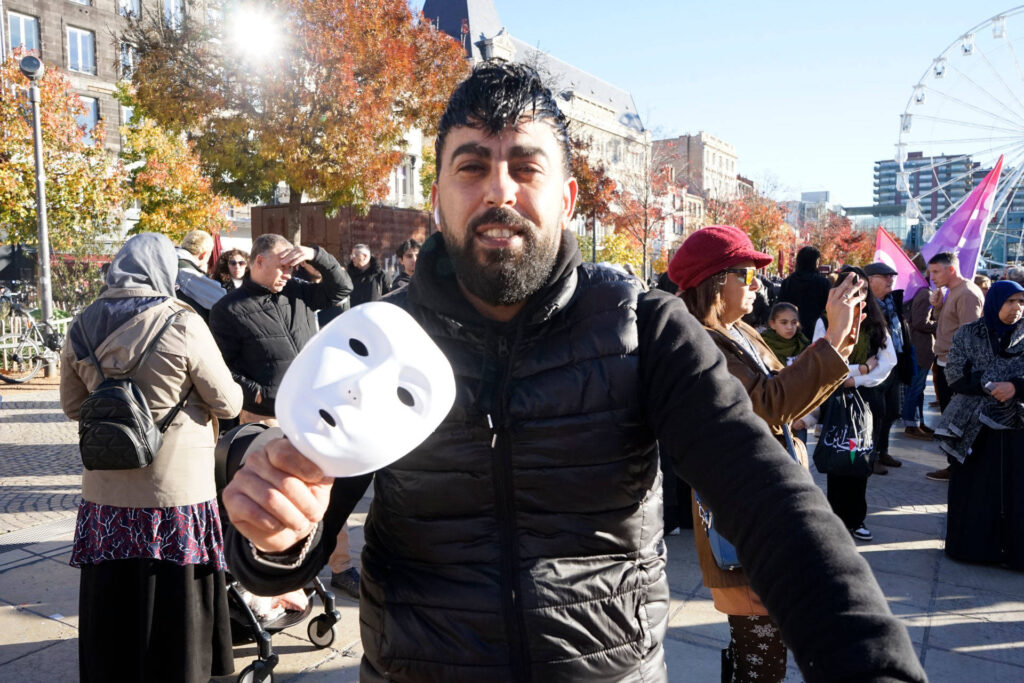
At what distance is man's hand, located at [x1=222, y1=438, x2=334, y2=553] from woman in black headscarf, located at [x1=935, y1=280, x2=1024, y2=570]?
526 cm

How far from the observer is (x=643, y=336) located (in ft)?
4.86

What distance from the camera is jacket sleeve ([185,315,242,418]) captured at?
3.20m

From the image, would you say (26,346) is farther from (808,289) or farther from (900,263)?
(900,263)

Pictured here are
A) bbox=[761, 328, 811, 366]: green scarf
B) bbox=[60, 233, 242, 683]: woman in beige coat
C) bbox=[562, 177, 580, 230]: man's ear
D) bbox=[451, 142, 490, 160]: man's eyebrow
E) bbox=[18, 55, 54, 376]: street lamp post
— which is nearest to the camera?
bbox=[451, 142, 490, 160]: man's eyebrow

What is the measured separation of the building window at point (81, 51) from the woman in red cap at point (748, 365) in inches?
1554

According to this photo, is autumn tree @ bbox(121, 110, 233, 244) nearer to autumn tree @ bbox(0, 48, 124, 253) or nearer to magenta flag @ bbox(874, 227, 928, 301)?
autumn tree @ bbox(0, 48, 124, 253)

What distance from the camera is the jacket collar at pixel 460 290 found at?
1507mm

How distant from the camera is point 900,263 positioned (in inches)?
367

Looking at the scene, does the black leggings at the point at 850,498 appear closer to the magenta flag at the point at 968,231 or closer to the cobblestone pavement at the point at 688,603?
the cobblestone pavement at the point at 688,603

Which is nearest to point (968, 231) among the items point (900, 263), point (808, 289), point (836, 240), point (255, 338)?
point (900, 263)

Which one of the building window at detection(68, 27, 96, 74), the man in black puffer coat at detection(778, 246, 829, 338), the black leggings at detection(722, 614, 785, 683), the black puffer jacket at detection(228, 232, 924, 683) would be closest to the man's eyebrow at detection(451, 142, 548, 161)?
the black puffer jacket at detection(228, 232, 924, 683)

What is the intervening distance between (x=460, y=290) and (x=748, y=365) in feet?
5.37

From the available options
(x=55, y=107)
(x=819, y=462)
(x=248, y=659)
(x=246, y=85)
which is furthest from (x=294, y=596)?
(x=55, y=107)

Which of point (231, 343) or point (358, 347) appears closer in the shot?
point (358, 347)
